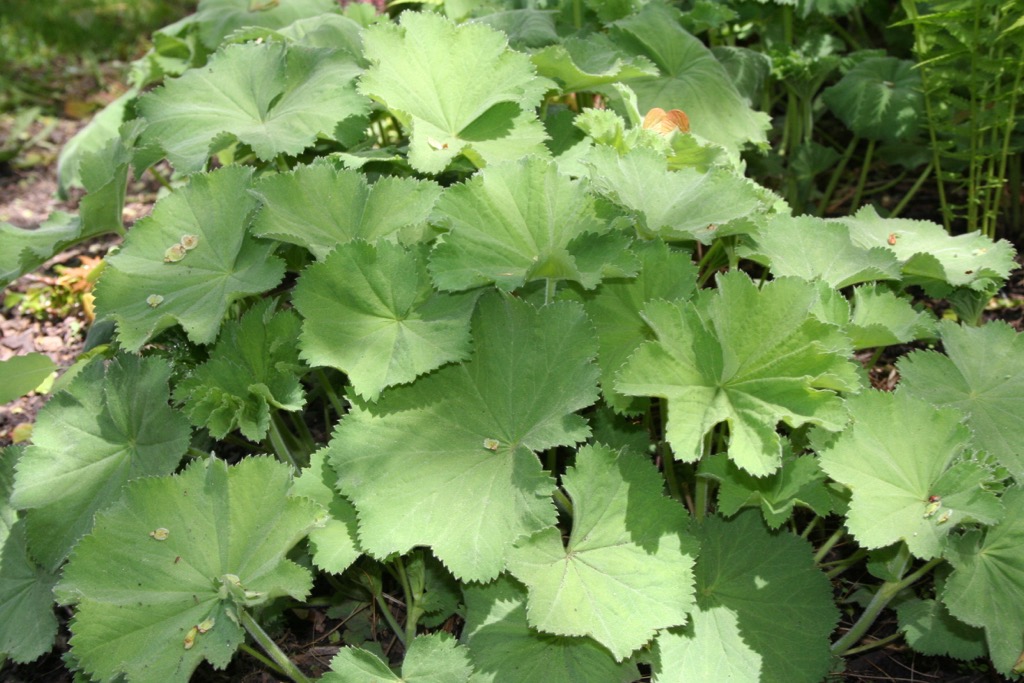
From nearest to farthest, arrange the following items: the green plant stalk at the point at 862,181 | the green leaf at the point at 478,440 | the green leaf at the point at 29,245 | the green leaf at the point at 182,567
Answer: the green leaf at the point at 182,567, the green leaf at the point at 478,440, the green leaf at the point at 29,245, the green plant stalk at the point at 862,181

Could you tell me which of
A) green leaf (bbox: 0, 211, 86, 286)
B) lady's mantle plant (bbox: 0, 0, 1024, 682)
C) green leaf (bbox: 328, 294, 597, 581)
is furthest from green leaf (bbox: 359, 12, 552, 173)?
green leaf (bbox: 0, 211, 86, 286)

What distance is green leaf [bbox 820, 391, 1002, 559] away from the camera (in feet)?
5.04

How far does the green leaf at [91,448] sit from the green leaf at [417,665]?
537 mm

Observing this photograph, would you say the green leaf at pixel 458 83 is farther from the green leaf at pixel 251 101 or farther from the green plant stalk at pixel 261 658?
the green plant stalk at pixel 261 658

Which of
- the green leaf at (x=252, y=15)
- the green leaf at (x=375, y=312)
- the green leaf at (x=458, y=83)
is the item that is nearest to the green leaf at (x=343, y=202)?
the green leaf at (x=375, y=312)

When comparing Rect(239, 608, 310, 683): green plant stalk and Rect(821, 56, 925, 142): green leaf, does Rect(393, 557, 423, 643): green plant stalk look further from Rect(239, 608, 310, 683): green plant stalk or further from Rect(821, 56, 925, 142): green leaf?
Rect(821, 56, 925, 142): green leaf

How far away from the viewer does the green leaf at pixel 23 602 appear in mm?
1797

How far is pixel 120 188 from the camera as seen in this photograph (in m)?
2.17

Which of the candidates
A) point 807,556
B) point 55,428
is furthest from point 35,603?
point 807,556

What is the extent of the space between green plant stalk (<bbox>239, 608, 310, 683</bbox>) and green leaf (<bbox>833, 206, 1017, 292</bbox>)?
1.49 m

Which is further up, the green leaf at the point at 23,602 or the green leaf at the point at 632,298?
the green leaf at the point at 632,298

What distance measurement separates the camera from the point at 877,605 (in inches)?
68.6

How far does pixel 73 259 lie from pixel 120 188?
1.43 meters

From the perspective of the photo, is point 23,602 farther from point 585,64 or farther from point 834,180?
point 834,180
